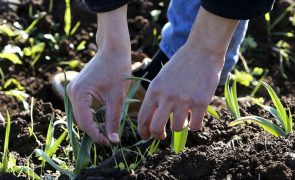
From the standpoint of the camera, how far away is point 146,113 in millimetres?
1706

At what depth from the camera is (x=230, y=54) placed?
2643 millimetres

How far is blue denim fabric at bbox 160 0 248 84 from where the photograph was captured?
2.55 metres

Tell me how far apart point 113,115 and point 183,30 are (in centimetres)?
82

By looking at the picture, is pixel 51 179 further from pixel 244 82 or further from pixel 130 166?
pixel 244 82

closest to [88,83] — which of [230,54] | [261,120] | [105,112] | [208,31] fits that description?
[105,112]

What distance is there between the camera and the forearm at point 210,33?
5.50ft

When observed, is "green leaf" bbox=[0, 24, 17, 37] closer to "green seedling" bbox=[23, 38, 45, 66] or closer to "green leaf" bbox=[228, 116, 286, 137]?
"green seedling" bbox=[23, 38, 45, 66]

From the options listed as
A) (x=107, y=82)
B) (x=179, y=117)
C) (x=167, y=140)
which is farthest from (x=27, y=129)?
(x=179, y=117)

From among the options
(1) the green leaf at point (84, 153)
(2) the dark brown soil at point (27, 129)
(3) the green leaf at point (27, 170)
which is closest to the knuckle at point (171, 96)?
(1) the green leaf at point (84, 153)

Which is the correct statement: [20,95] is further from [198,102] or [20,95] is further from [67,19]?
[198,102]

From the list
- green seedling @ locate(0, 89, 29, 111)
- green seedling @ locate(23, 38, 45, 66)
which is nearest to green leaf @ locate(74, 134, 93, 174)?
green seedling @ locate(0, 89, 29, 111)

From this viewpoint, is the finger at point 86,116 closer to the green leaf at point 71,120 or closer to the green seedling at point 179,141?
the green leaf at point 71,120

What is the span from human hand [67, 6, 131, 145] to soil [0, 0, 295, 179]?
0.42 feet

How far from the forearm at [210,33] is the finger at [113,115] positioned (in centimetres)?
27
